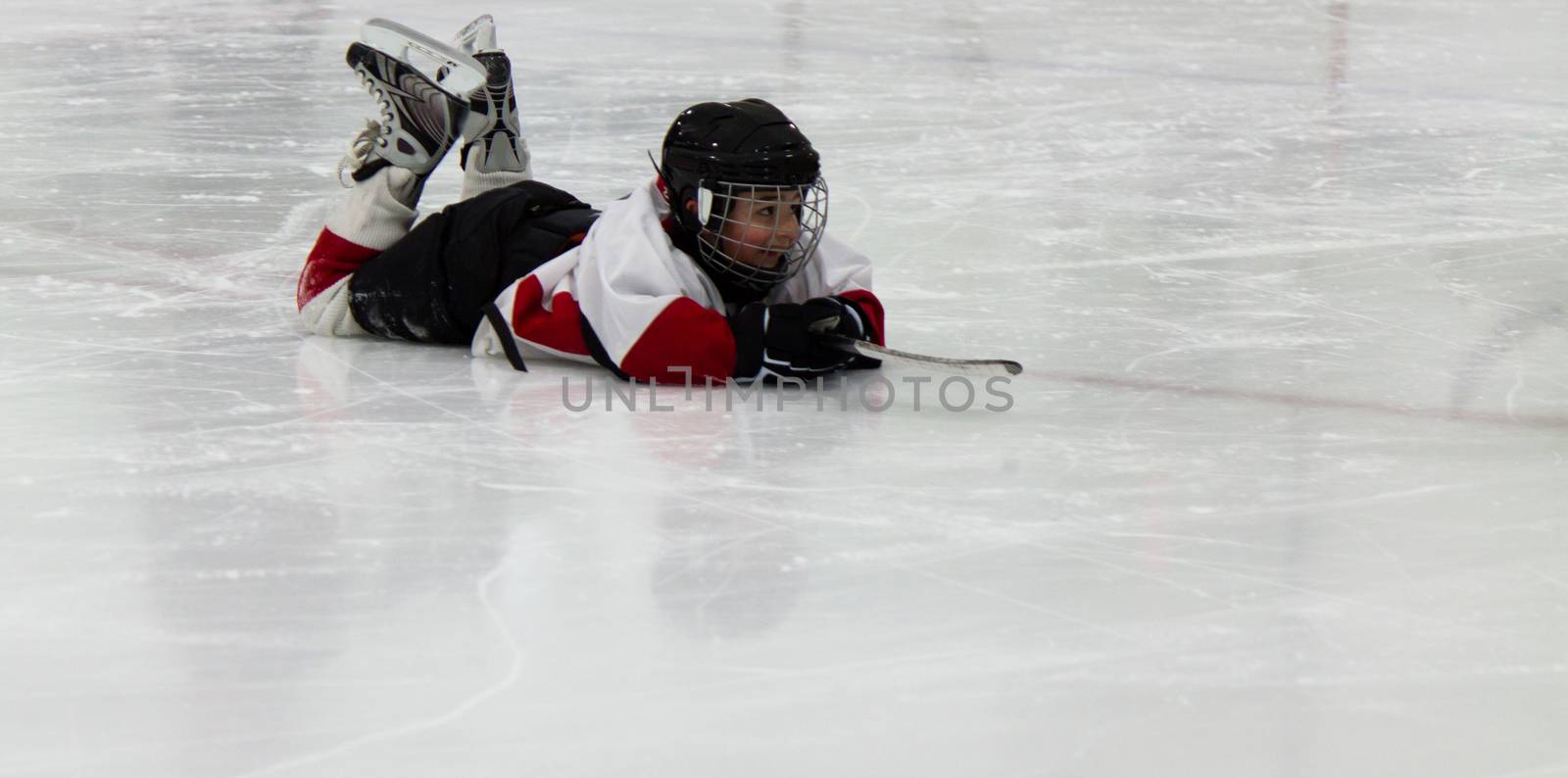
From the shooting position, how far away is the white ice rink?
58.2 inches

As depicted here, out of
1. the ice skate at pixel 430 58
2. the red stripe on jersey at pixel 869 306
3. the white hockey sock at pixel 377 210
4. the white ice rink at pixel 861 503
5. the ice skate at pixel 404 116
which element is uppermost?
the ice skate at pixel 430 58

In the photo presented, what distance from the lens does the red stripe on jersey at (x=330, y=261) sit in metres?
2.62

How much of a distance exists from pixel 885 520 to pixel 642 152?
226 cm

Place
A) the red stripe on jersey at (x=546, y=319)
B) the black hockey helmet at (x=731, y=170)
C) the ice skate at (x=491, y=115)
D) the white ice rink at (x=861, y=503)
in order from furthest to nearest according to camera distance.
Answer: the ice skate at (x=491, y=115), the red stripe on jersey at (x=546, y=319), the black hockey helmet at (x=731, y=170), the white ice rink at (x=861, y=503)

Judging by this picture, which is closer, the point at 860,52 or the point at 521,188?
the point at 521,188

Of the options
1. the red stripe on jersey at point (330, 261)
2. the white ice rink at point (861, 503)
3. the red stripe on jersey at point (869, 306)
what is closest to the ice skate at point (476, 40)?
the red stripe on jersey at point (330, 261)

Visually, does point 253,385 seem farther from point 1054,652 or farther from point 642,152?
point 642,152

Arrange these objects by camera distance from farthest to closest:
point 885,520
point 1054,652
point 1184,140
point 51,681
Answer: point 1184,140, point 885,520, point 1054,652, point 51,681

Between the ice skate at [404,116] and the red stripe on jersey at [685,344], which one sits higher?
the ice skate at [404,116]

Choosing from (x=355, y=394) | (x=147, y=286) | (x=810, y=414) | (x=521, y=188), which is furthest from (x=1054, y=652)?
(x=147, y=286)

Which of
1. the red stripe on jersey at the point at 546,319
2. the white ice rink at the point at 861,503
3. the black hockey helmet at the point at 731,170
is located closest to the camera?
the white ice rink at the point at 861,503

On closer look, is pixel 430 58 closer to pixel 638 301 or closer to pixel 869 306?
pixel 638 301

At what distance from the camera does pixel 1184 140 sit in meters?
4.41

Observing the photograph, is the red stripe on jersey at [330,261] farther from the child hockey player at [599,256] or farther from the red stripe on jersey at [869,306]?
the red stripe on jersey at [869,306]
